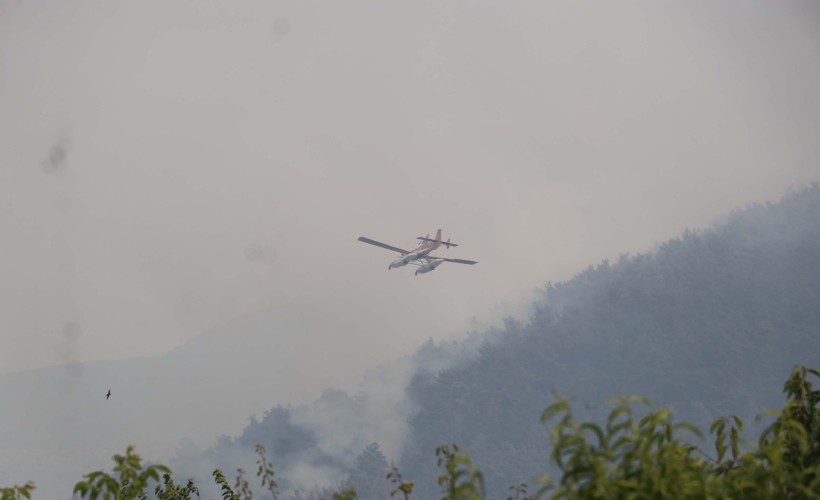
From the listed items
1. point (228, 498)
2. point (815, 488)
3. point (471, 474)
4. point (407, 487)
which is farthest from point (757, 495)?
point (228, 498)

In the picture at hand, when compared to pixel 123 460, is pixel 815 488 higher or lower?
lower

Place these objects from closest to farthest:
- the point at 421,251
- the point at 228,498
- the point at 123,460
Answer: the point at 123,460 < the point at 228,498 < the point at 421,251

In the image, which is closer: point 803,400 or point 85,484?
point 85,484

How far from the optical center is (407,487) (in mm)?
18531

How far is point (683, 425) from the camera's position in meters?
13.0

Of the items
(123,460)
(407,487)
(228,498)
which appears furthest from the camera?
(228,498)

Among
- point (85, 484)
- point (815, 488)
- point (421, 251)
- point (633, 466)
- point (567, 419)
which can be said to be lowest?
point (815, 488)

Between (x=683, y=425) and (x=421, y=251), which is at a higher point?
(x=421, y=251)

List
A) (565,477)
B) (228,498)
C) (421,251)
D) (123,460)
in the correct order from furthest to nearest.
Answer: (421,251) → (228,498) → (123,460) → (565,477)

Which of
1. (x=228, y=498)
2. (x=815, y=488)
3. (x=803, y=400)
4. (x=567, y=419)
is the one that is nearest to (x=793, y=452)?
(x=803, y=400)

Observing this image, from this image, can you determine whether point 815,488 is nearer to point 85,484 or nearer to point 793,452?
point 793,452

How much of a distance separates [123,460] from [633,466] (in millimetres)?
8570

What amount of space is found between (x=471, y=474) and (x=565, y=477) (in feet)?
4.34

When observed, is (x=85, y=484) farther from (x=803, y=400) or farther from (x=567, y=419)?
(x=803, y=400)
